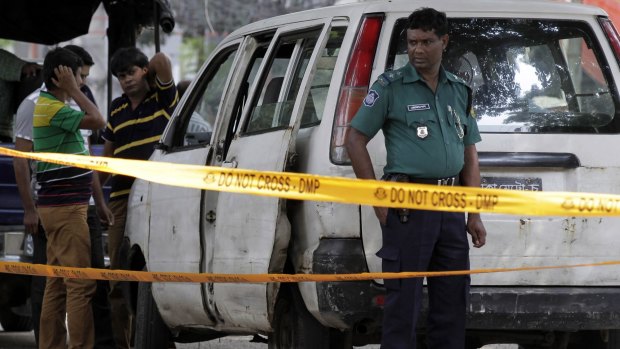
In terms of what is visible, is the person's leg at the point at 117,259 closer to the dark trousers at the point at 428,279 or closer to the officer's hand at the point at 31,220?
the officer's hand at the point at 31,220

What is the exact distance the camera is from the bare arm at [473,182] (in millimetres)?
6230

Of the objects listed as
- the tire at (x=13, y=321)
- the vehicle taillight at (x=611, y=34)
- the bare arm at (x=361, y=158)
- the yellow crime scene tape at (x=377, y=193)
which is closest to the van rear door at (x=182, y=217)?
the yellow crime scene tape at (x=377, y=193)

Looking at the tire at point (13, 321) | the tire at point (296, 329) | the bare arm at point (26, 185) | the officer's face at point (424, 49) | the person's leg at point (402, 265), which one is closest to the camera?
the person's leg at point (402, 265)

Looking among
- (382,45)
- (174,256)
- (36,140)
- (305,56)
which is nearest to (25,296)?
(36,140)

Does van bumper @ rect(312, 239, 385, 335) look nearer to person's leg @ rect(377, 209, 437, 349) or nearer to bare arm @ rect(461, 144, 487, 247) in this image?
person's leg @ rect(377, 209, 437, 349)

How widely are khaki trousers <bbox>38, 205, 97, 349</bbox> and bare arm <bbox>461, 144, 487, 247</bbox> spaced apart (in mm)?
2883

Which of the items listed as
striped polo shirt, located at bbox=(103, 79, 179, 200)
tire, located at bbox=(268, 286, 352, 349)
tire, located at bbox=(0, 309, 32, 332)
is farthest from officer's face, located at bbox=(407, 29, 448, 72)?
tire, located at bbox=(0, 309, 32, 332)

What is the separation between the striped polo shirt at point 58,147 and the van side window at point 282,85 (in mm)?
1457

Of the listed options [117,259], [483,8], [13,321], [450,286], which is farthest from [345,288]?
[13,321]

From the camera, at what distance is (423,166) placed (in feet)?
20.1

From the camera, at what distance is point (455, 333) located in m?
6.19

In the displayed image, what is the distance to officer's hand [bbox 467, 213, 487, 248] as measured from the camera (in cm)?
623

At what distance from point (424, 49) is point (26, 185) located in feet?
11.4

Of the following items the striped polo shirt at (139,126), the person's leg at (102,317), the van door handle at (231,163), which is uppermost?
Result: the striped polo shirt at (139,126)
